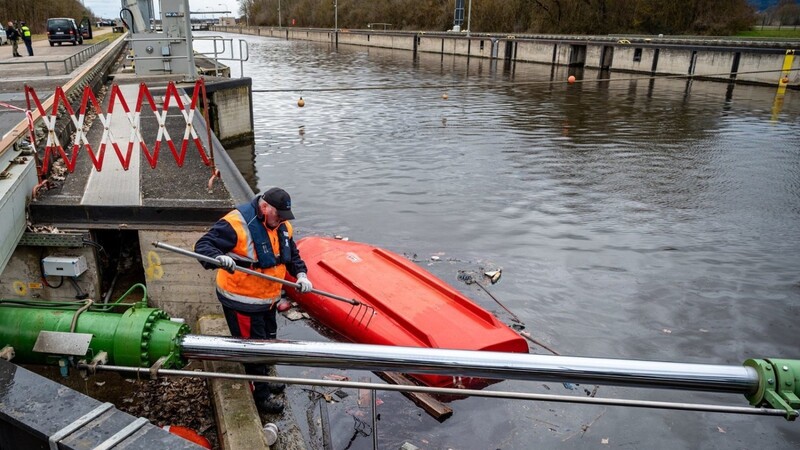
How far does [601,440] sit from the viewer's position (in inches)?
250

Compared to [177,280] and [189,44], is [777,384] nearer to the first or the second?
[177,280]

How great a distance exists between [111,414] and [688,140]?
2234 cm

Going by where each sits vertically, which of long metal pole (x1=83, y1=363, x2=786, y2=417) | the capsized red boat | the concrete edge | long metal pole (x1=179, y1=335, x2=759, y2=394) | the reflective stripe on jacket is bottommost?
the capsized red boat

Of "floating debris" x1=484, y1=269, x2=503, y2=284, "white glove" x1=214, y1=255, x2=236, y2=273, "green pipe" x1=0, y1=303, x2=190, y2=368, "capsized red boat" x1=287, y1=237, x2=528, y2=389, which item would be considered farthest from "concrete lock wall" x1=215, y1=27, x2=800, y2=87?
"green pipe" x1=0, y1=303, x2=190, y2=368

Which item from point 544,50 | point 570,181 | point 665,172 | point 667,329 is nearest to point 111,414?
point 667,329

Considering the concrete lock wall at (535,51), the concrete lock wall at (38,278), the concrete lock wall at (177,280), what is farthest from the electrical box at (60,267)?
the concrete lock wall at (535,51)

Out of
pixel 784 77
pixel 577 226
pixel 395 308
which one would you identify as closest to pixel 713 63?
pixel 784 77

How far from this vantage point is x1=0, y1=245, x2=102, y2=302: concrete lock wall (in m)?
6.78

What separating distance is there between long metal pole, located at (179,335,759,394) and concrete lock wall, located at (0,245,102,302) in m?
4.78

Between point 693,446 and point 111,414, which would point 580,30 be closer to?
point 693,446

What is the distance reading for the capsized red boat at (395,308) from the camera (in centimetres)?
682

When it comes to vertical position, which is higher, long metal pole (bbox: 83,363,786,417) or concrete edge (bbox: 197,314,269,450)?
long metal pole (bbox: 83,363,786,417)

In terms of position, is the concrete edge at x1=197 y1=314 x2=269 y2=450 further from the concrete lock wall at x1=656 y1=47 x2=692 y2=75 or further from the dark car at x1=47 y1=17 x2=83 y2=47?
the concrete lock wall at x1=656 y1=47 x2=692 y2=75

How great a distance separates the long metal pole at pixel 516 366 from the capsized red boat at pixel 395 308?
3.45 metres
